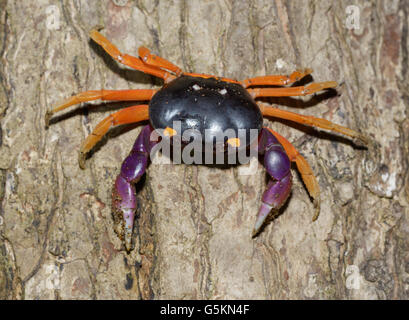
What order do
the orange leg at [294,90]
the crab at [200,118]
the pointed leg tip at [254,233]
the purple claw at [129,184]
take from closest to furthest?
the crab at [200,118]
the purple claw at [129,184]
the pointed leg tip at [254,233]
the orange leg at [294,90]

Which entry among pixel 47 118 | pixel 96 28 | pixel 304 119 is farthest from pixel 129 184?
pixel 304 119

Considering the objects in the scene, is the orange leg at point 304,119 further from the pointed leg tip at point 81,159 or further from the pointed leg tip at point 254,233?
the pointed leg tip at point 81,159

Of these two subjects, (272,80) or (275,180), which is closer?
(275,180)

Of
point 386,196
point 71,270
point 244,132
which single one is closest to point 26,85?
point 71,270

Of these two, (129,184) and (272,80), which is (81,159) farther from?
(272,80)

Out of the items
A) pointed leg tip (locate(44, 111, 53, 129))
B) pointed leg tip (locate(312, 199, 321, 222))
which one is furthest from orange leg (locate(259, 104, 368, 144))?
pointed leg tip (locate(44, 111, 53, 129))

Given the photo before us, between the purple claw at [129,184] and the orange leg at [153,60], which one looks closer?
the purple claw at [129,184]

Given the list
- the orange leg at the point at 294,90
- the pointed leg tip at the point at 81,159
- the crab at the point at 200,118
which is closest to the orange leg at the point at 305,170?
the crab at the point at 200,118
